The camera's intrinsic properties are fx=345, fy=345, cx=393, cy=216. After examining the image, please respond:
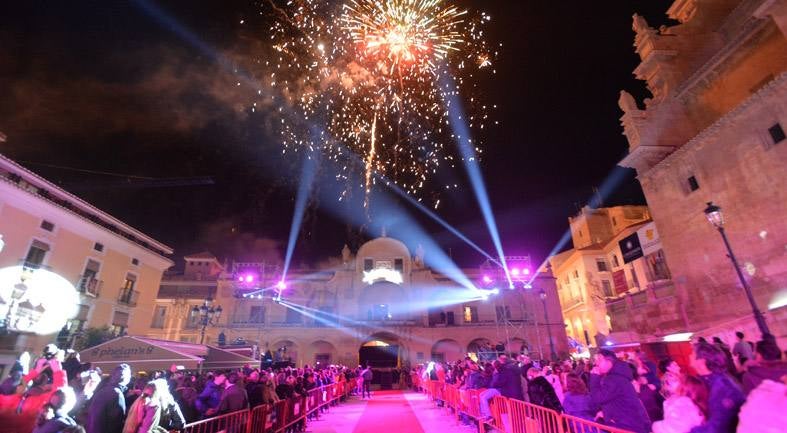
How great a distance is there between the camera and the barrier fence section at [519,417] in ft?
13.8

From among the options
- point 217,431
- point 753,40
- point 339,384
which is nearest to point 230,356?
point 339,384

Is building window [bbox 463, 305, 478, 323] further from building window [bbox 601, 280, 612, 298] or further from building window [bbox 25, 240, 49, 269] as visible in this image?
building window [bbox 25, 240, 49, 269]

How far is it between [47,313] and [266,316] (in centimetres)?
1579

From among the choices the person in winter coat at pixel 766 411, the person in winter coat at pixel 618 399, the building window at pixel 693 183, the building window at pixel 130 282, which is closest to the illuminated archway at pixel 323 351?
the building window at pixel 130 282

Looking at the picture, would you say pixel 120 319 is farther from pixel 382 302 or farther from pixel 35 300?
pixel 382 302

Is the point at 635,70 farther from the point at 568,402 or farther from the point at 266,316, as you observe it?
the point at 266,316

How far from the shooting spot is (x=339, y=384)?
Result: 57.7 ft

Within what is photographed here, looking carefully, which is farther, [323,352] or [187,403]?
[323,352]

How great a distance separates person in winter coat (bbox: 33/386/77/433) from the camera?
→ 11.6ft

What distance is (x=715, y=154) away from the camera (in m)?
16.0

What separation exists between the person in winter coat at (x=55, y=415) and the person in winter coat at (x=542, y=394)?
20.9ft

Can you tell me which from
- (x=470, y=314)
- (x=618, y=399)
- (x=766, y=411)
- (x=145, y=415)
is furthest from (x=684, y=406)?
(x=470, y=314)

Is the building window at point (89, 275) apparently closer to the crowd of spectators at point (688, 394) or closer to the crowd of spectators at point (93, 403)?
the crowd of spectators at point (93, 403)

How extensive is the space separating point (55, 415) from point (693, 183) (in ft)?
76.7
